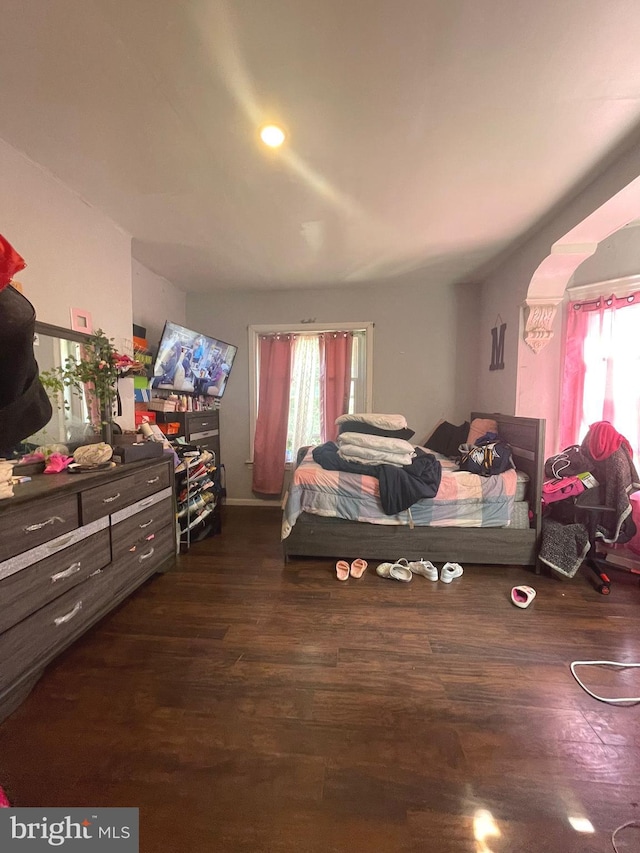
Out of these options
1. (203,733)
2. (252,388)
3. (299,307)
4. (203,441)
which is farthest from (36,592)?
(299,307)

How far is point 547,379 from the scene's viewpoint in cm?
275

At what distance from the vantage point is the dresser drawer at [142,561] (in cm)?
181

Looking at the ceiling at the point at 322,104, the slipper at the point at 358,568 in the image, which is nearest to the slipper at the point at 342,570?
the slipper at the point at 358,568

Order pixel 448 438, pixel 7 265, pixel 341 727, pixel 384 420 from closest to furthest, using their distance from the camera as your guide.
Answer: pixel 7 265, pixel 341 727, pixel 384 420, pixel 448 438

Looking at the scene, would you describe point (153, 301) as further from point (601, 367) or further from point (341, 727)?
point (601, 367)

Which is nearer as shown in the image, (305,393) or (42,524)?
(42,524)

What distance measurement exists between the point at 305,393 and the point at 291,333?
0.71 metres

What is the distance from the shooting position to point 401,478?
2338 mm

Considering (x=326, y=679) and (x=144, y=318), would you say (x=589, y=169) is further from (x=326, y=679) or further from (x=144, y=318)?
(x=144, y=318)

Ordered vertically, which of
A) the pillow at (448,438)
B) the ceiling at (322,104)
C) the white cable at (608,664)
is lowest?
the white cable at (608,664)

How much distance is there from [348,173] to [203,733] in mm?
2678

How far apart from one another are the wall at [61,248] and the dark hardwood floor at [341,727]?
1896mm

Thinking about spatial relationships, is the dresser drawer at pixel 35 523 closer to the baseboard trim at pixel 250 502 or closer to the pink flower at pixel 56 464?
the pink flower at pixel 56 464

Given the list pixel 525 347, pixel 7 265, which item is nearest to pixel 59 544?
pixel 7 265
